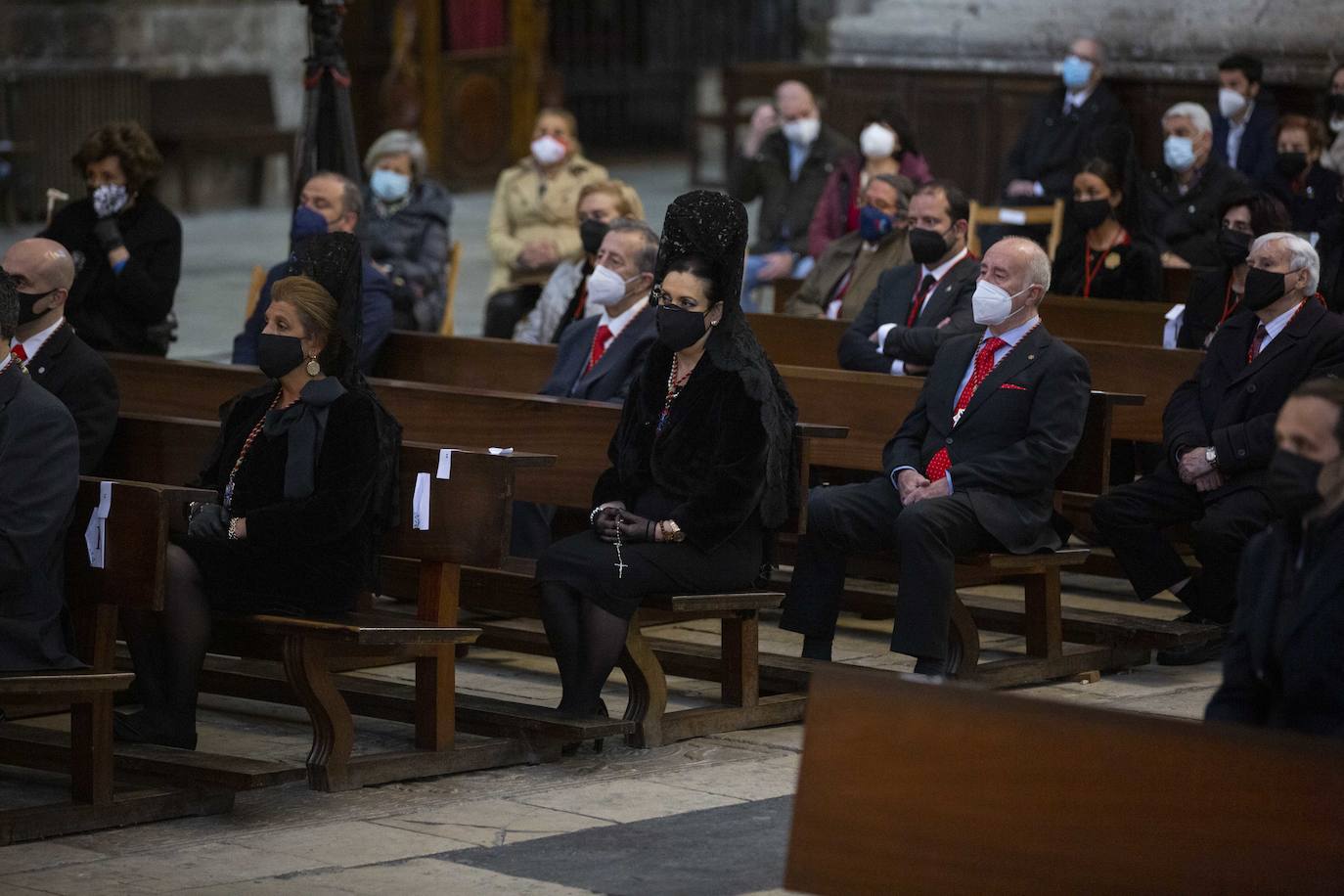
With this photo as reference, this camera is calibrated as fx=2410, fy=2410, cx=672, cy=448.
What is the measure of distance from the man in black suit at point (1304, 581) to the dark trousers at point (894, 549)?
2.52 m

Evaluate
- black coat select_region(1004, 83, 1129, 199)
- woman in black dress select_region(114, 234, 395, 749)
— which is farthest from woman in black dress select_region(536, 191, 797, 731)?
black coat select_region(1004, 83, 1129, 199)

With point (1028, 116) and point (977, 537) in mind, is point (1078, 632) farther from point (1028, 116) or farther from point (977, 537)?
point (1028, 116)

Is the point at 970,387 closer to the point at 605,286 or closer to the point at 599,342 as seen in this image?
the point at 605,286

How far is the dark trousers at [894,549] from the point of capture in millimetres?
7086

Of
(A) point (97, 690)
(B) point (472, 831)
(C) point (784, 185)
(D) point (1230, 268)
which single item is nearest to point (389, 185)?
(C) point (784, 185)

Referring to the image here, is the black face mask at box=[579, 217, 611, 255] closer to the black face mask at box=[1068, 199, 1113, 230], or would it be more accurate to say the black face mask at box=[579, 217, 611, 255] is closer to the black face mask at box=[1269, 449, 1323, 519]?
the black face mask at box=[1068, 199, 1113, 230]

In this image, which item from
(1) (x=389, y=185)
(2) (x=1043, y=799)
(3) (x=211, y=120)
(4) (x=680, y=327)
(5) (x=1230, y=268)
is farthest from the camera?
Result: (3) (x=211, y=120)

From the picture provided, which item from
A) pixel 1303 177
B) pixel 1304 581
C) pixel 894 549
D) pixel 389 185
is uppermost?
pixel 1303 177

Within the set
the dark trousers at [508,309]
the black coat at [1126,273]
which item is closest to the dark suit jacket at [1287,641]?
the black coat at [1126,273]

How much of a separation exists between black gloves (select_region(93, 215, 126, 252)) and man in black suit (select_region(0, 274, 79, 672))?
3.23 m

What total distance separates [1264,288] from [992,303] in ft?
3.14

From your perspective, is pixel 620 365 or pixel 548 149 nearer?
pixel 620 365

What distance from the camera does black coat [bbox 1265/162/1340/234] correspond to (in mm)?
11094

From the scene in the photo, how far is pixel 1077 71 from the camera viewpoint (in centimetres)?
1381
